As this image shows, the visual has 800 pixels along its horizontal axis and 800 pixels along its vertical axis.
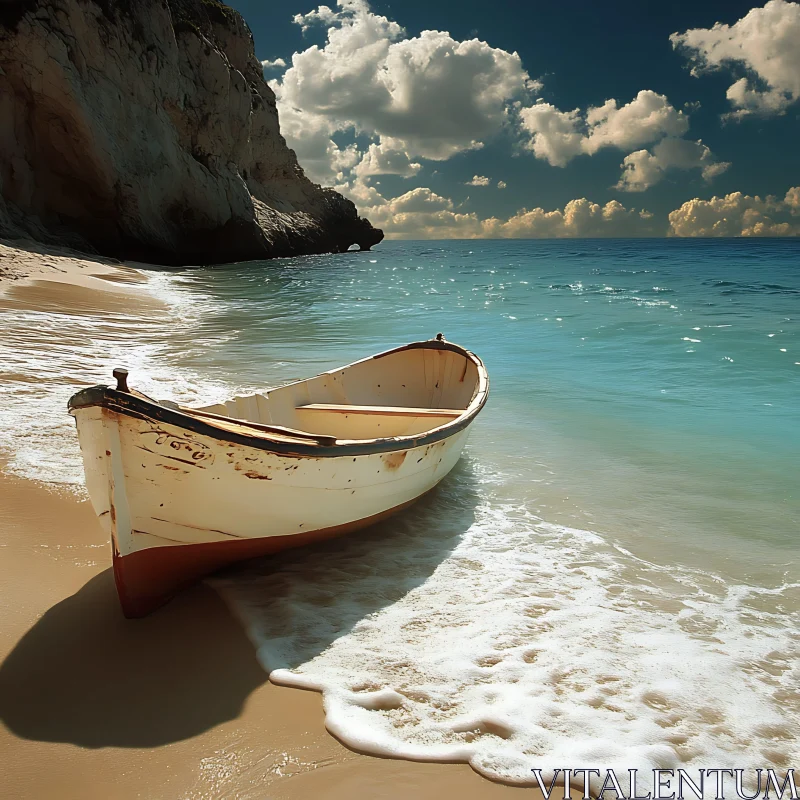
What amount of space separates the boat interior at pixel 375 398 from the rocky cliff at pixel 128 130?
61.7 ft

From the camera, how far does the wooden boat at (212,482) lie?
3098 mm

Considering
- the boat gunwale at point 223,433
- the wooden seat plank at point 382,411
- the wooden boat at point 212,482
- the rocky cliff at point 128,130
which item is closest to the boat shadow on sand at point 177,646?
the wooden boat at point 212,482

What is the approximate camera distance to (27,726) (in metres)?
2.57

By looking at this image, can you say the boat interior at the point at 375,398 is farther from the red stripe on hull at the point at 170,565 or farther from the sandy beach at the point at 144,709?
the sandy beach at the point at 144,709

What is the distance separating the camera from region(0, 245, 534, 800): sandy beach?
7.73ft

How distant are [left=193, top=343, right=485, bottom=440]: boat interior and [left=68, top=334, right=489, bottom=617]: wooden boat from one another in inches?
18.8

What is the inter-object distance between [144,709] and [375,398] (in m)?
4.64

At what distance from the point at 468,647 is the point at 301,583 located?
1.18m

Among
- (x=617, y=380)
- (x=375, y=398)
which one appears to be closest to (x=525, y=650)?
(x=375, y=398)

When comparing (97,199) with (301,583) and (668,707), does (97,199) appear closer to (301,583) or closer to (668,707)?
(301,583)

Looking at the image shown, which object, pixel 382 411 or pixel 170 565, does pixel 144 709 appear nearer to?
pixel 170 565

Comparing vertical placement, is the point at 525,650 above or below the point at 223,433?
below

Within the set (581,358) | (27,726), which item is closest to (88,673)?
(27,726)

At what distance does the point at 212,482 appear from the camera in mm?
3332
